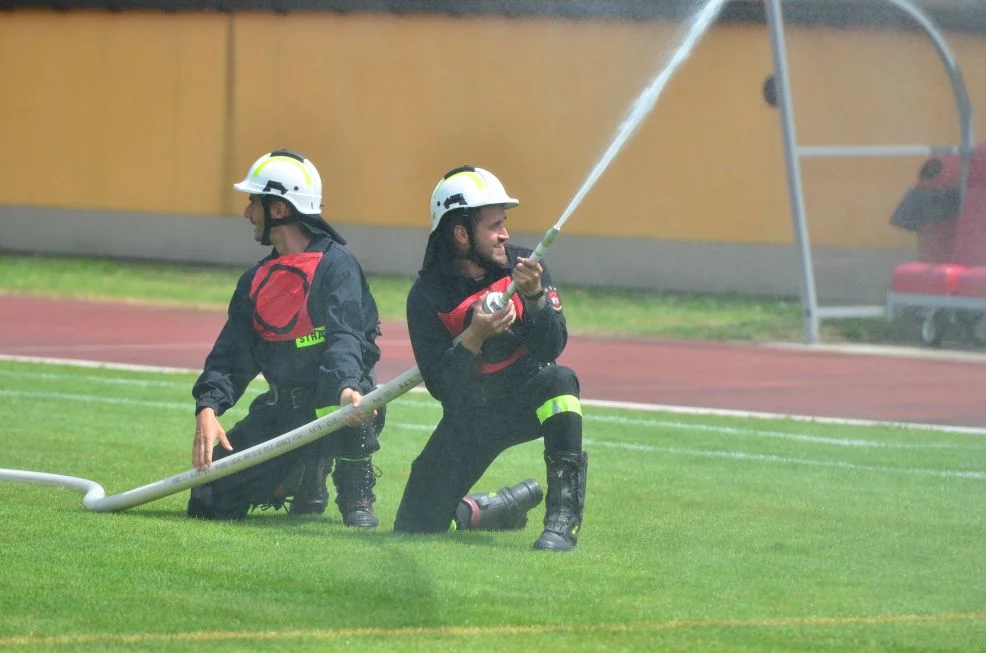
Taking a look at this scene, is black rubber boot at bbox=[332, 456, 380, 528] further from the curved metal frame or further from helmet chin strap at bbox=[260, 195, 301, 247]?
the curved metal frame

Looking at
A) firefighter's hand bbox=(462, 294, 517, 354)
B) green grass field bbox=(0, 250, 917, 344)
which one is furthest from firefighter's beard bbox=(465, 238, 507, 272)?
green grass field bbox=(0, 250, 917, 344)

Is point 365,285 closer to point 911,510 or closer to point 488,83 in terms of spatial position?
point 911,510

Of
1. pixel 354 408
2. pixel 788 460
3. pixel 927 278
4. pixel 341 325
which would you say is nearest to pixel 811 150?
pixel 927 278

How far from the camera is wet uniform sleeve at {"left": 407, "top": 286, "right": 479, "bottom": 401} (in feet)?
21.5

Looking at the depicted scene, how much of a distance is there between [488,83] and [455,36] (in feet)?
2.72

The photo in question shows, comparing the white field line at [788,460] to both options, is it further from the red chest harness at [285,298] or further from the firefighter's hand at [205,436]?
the firefighter's hand at [205,436]

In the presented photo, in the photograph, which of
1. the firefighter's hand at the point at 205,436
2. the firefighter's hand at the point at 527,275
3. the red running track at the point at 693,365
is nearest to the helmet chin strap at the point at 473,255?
the firefighter's hand at the point at 527,275

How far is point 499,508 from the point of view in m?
7.18

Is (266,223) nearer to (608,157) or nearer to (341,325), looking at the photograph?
(341,325)

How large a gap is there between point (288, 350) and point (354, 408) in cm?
75

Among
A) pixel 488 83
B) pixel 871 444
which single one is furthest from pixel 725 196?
pixel 871 444

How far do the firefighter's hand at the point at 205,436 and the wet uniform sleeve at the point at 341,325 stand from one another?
1.44ft

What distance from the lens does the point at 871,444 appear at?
10.3m

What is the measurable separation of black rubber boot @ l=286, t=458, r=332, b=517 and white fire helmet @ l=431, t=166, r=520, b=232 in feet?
4.32
